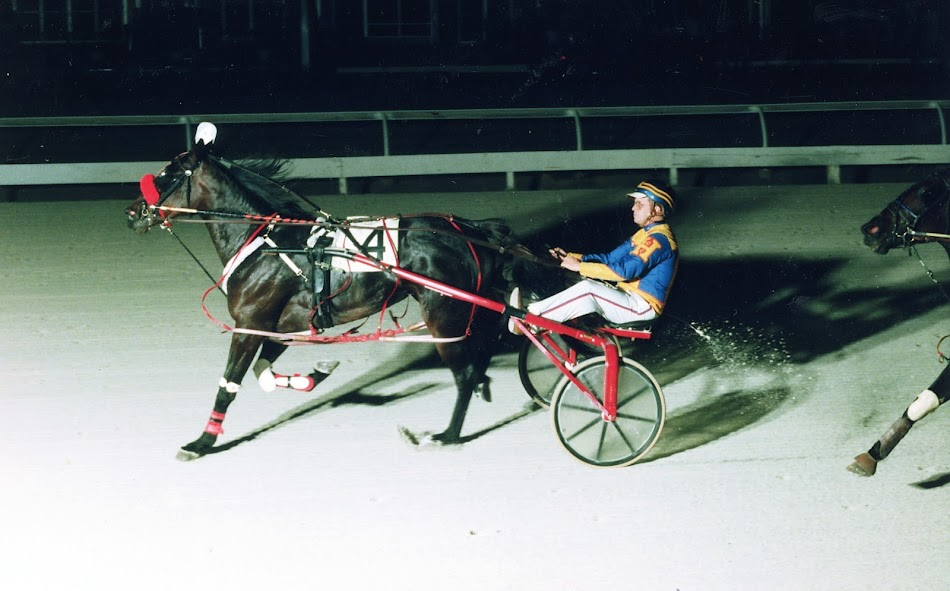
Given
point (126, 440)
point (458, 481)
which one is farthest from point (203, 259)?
point (458, 481)

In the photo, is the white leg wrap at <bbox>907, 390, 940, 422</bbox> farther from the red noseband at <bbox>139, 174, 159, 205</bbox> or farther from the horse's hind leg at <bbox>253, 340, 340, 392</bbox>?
the red noseband at <bbox>139, 174, 159, 205</bbox>

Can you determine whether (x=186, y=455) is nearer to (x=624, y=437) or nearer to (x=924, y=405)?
(x=624, y=437)

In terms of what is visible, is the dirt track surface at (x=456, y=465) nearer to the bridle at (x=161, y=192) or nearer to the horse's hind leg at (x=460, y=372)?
the horse's hind leg at (x=460, y=372)

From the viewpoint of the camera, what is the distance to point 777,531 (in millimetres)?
5230

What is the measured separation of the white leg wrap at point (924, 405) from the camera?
571cm

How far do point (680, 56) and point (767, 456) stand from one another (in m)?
19.0

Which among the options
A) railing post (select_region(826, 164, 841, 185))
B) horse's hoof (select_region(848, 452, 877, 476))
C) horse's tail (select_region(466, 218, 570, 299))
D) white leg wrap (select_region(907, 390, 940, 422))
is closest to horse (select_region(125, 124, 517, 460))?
horse's tail (select_region(466, 218, 570, 299))

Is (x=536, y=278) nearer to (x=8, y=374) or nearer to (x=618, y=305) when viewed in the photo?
(x=618, y=305)

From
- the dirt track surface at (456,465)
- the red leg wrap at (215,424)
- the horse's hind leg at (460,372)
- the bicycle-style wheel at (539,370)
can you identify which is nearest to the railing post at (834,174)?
the dirt track surface at (456,465)

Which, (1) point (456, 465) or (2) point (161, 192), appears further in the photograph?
(2) point (161, 192)

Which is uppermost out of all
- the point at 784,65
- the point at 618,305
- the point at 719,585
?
the point at 784,65

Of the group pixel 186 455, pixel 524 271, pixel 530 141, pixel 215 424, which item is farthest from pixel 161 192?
pixel 530 141

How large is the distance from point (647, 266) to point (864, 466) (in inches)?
65.3

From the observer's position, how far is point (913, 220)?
5.98 meters
